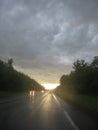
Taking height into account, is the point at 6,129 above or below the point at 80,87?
below

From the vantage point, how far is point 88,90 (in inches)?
3617

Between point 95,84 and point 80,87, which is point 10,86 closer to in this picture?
point 80,87

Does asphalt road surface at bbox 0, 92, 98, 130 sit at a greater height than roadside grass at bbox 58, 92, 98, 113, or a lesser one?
lesser

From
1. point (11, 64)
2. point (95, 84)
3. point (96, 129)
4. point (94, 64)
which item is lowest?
point (96, 129)

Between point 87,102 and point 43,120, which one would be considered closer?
point 43,120

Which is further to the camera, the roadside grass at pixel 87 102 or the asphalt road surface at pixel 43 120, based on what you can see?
the roadside grass at pixel 87 102

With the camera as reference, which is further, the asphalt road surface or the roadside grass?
the roadside grass

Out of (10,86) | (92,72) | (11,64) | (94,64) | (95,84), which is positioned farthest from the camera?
(11,64)

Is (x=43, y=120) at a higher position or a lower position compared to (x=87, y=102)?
lower

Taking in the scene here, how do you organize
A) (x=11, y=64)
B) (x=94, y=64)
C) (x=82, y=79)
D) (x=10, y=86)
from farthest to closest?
(x=11, y=64)
(x=10, y=86)
(x=94, y=64)
(x=82, y=79)

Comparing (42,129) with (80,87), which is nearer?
(42,129)

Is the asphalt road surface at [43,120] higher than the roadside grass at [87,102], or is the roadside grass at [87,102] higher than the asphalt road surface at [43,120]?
the roadside grass at [87,102]

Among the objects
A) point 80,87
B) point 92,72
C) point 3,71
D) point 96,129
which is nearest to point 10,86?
point 3,71

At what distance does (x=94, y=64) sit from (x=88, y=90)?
17.1m
